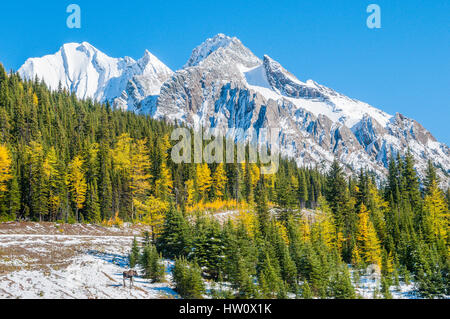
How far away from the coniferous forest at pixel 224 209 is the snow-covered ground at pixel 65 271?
2345mm

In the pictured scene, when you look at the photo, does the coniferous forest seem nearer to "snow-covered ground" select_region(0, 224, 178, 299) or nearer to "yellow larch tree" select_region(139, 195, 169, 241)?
"yellow larch tree" select_region(139, 195, 169, 241)

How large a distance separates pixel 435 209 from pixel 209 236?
41804 mm

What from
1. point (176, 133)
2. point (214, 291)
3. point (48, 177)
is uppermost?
point (176, 133)

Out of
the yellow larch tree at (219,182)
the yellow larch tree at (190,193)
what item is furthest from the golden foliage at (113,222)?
the yellow larch tree at (219,182)

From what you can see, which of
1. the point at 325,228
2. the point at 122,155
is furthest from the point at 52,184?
the point at 325,228

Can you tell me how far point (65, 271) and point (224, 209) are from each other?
56.0 m

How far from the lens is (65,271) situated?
92.2ft

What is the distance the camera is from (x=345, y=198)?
212 feet

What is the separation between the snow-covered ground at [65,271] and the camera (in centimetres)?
2331

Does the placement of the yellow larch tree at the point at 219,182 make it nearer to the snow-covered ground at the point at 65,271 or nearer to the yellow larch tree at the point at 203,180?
the yellow larch tree at the point at 203,180
